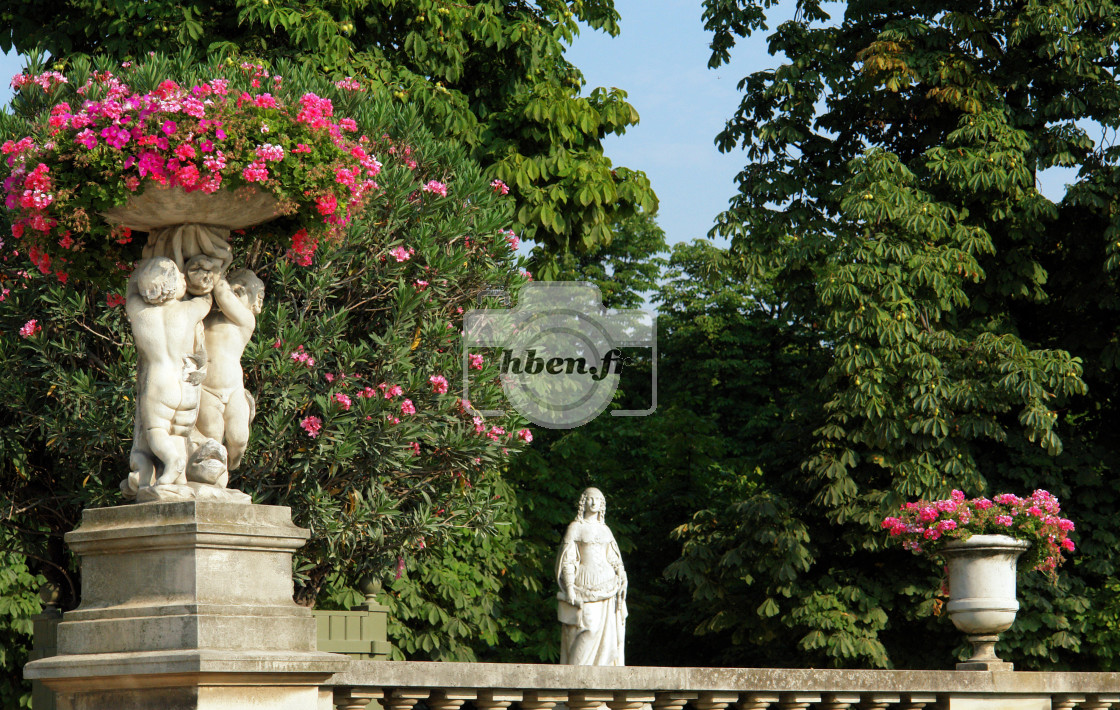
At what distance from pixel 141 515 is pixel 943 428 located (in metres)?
10.4

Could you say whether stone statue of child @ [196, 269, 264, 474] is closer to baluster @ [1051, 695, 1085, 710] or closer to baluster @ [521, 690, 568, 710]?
baluster @ [521, 690, 568, 710]

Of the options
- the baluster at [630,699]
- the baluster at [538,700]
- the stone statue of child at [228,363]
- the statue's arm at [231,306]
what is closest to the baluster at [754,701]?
the baluster at [630,699]

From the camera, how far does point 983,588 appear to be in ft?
30.3

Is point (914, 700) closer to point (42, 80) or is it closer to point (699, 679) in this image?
point (699, 679)

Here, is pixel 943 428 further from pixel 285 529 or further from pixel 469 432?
pixel 285 529

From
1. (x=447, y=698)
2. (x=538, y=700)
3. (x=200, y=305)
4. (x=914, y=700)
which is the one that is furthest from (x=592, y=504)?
(x=200, y=305)

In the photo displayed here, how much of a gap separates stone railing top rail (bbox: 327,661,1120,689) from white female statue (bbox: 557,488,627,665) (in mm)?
3164

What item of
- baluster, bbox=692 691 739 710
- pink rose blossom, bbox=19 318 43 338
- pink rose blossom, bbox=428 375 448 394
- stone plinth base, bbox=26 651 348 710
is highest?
pink rose blossom, bbox=19 318 43 338

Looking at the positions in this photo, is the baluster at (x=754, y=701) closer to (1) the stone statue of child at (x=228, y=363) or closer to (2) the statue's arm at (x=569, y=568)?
(1) the stone statue of child at (x=228, y=363)

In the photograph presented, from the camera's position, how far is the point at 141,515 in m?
5.22

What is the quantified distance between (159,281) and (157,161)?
1.52 ft

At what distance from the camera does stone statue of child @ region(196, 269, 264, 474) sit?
5.59 metres

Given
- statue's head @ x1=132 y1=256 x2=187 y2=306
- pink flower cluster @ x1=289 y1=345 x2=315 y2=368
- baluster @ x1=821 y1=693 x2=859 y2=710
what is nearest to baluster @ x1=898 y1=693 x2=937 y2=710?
baluster @ x1=821 y1=693 x2=859 y2=710

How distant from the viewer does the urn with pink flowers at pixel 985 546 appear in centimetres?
915
